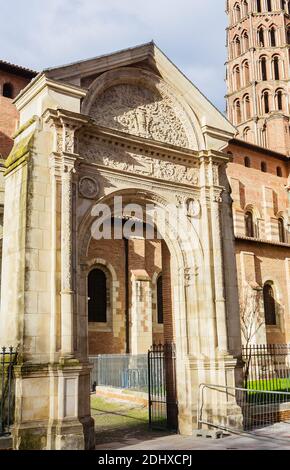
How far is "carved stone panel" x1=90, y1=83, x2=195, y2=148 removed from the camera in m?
11.7

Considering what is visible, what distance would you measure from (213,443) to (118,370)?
10.6 m

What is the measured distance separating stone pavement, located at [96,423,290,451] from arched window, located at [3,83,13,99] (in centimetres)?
2070

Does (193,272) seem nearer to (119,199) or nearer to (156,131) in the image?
(119,199)

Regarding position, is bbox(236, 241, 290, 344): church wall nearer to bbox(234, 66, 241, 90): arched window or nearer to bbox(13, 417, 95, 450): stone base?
bbox(13, 417, 95, 450): stone base

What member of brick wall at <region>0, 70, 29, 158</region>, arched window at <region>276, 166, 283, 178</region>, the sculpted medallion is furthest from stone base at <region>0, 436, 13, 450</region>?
arched window at <region>276, 166, 283, 178</region>

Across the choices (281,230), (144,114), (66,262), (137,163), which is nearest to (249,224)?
(281,230)

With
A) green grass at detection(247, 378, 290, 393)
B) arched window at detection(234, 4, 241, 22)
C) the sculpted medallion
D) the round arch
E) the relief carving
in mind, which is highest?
arched window at detection(234, 4, 241, 22)

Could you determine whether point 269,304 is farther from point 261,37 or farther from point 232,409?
point 261,37

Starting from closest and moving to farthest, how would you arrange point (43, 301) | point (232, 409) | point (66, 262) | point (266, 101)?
1. point (43, 301)
2. point (66, 262)
3. point (232, 409)
4. point (266, 101)

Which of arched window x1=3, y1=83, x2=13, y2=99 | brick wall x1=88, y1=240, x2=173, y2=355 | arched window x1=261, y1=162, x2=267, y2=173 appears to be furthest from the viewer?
arched window x1=261, y1=162, x2=267, y2=173

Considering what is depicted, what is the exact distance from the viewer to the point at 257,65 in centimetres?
4991

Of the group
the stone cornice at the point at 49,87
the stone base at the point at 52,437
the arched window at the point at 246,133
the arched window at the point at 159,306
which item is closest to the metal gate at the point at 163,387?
the stone base at the point at 52,437

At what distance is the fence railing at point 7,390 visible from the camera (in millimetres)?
8898

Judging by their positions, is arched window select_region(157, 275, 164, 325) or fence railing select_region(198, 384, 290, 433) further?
arched window select_region(157, 275, 164, 325)
